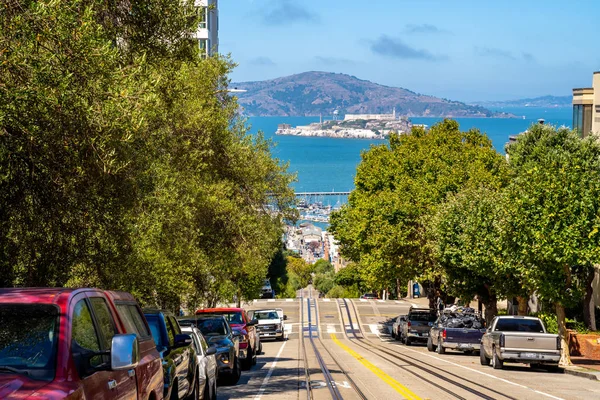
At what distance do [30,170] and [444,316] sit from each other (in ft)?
91.0

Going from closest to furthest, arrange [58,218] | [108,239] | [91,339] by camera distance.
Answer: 1. [91,339]
2. [58,218]
3. [108,239]

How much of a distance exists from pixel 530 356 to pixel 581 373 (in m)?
1.57

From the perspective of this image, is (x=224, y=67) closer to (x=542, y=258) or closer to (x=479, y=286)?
(x=542, y=258)

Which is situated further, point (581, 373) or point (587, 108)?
point (587, 108)

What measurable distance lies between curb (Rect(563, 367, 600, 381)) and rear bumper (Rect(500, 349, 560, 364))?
22.0 inches

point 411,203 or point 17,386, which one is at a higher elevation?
point 411,203

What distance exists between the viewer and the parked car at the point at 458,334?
3528 centimetres

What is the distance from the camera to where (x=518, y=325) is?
2883cm

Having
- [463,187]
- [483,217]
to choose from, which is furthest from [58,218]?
[463,187]

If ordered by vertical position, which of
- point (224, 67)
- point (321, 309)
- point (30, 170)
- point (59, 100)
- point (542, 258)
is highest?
point (224, 67)

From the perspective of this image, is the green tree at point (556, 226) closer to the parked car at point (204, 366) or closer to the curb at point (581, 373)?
the curb at point (581, 373)

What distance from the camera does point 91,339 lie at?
766cm

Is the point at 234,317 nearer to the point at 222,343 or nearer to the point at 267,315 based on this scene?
the point at 222,343

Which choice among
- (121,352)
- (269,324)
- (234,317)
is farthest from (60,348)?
(269,324)
